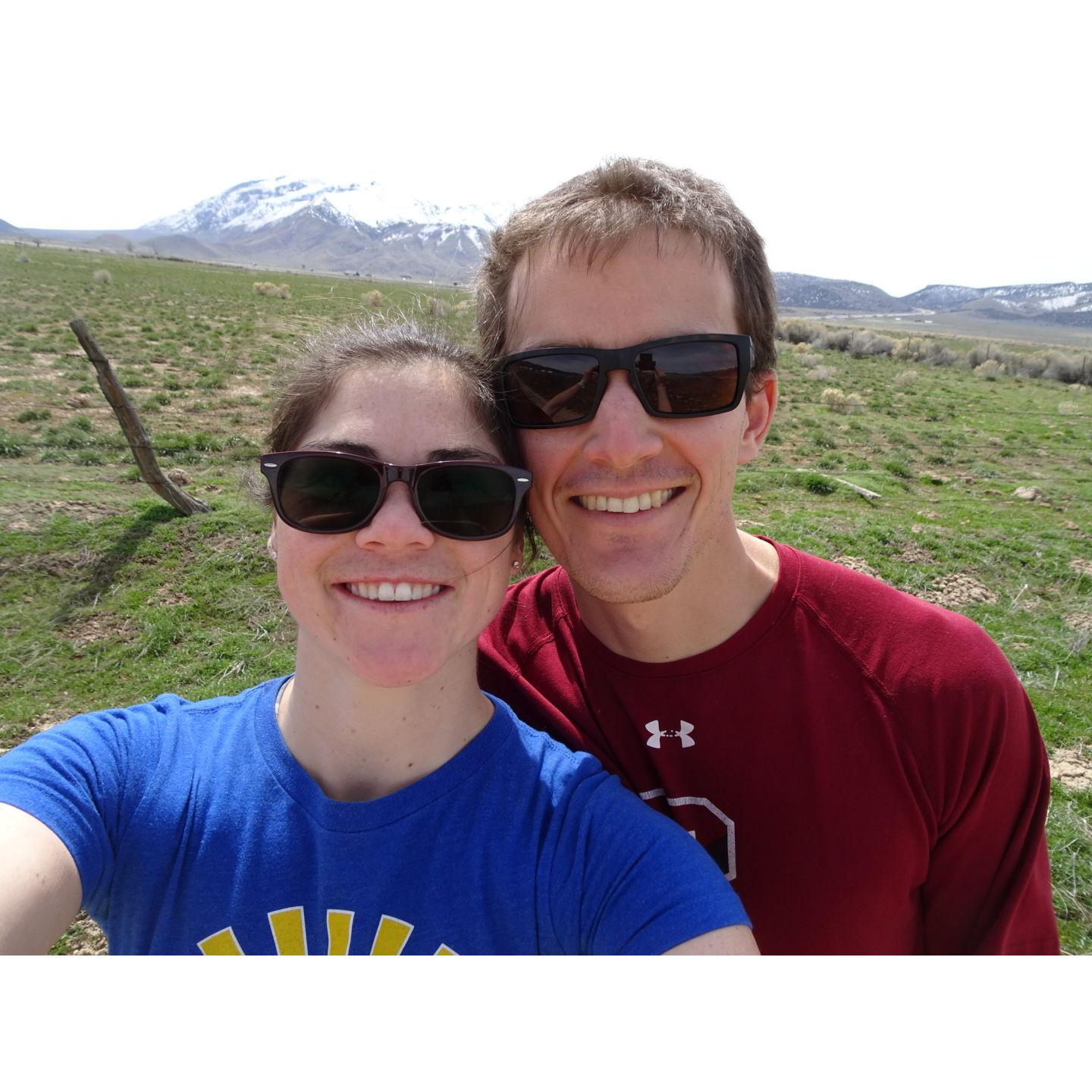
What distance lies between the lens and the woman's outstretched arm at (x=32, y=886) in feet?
3.87

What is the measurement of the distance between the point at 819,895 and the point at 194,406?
42.8 ft

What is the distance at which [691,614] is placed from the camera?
1669 mm

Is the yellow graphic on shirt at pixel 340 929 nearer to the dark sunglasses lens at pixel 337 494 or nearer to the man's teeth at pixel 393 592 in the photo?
the man's teeth at pixel 393 592

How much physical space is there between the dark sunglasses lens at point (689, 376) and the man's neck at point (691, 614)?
371 millimetres

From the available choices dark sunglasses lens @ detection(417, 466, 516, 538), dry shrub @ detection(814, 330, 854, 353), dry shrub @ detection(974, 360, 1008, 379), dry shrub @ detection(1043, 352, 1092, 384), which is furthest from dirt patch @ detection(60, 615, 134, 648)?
dry shrub @ detection(1043, 352, 1092, 384)

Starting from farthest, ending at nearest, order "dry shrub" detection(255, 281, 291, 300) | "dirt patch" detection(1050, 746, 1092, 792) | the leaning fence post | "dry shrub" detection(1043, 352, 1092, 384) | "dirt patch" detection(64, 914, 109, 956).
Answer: "dry shrub" detection(255, 281, 291, 300)
"dry shrub" detection(1043, 352, 1092, 384)
the leaning fence post
"dirt patch" detection(1050, 746, 1092, 792)
"dirt patch" detection(64, 914, 109, 956)

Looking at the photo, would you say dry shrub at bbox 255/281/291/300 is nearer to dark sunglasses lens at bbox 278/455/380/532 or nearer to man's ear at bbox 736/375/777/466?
man's ear at bbox 736/375/777/466

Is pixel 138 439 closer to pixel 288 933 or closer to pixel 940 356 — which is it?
pixel 288 933

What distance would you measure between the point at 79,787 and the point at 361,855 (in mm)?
551


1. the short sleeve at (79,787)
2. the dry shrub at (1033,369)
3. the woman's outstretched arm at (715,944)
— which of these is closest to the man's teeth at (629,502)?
the woman's outstretched arm at (715,944)

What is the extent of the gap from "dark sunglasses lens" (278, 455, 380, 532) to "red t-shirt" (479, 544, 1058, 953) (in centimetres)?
71

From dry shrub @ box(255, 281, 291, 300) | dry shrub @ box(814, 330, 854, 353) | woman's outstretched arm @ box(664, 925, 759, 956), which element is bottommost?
woman's outstretched arm @ box(664, 925, 759, 956)

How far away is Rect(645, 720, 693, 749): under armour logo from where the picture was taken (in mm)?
1580

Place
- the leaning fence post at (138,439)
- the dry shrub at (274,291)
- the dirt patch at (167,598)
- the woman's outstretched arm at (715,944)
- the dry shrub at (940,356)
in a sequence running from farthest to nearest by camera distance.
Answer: the dry shrub at (274,291), the dry shrub at (940,356), the leaning fence post at (138,439), the dirt patch at (167,598), the woman's outstretched arm at (715,944)
